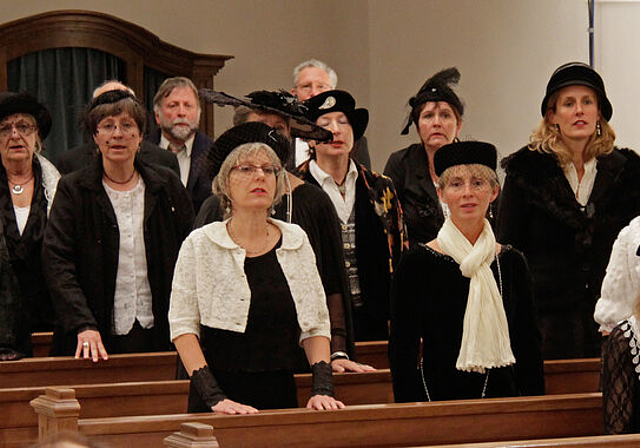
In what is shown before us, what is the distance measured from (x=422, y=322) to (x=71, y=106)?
→ 4985 millimetres

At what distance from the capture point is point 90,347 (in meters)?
4.05

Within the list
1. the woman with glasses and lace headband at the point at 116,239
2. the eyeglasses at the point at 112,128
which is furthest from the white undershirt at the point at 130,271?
the eyeglasses at the point at 112,128

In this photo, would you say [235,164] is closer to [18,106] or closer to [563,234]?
[563,234]

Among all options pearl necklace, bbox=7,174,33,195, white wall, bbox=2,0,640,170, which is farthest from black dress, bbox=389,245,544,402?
white wall, bbox=2,0,640,170

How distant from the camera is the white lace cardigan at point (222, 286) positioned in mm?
3254

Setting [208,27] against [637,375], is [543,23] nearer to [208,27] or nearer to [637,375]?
[208,27]

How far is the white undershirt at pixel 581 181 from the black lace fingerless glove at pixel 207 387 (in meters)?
1.87

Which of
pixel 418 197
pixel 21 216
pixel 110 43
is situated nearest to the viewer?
pixel 21 216

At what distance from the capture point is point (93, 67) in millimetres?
8211

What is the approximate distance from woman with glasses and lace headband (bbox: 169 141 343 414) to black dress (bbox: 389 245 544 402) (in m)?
0.33

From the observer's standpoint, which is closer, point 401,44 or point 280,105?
point 280,105

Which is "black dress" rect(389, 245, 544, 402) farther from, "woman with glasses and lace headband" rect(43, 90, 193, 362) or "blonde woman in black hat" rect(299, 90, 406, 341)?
"woman with glasses and lace headband" rect(43, 90, 193, 362)

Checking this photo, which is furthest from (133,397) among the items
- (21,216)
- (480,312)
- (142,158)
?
(142,158)

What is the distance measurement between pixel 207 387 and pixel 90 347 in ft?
3.28
